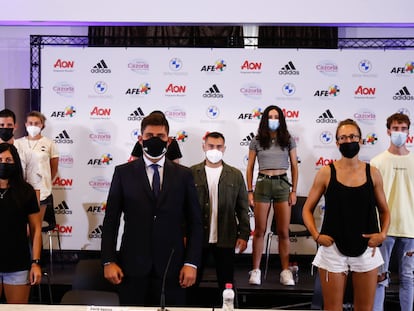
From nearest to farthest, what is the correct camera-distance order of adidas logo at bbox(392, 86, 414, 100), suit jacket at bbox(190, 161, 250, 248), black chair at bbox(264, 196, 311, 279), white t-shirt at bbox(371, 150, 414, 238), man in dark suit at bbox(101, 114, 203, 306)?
man in dark suit at bbox(101, 114, 203, 306), white t-shirt at bbox(371, 150, 414, 238), suit jacket at bbox(190, 161, 250, 248), black chair at bbox(264, 196, 311, 279), adidas logo at bbox(392, 86, 414, 100)

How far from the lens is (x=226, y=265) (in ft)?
13.3

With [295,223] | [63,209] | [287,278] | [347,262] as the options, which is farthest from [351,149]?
[63,209]

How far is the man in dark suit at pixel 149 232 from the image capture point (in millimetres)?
2812

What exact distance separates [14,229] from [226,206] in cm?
164

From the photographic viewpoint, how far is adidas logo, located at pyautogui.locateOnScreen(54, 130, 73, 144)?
5.68 metres

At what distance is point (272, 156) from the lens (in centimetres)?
470

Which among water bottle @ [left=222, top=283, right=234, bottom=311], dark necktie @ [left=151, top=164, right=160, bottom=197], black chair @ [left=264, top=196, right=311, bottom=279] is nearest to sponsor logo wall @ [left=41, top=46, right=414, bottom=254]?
black chair @ [left=264, top=196, right=311, bottom=279]

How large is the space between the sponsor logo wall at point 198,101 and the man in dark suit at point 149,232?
2780mm

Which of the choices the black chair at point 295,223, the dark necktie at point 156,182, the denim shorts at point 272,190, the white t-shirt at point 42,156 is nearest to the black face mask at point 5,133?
the white t-shirt at point 42,156

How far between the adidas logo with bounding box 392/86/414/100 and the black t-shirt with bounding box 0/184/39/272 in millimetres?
4091

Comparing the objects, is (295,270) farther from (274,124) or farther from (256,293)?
(274,124)

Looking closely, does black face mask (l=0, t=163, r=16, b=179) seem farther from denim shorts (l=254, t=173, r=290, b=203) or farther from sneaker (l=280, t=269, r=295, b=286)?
sneaker (l=280, t=269, r=295, b=286)

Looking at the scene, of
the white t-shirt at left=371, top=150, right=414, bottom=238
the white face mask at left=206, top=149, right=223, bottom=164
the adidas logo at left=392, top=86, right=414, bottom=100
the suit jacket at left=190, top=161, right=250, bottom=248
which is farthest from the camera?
the adidas logo at left=392, top=86, right=414, bottom=100

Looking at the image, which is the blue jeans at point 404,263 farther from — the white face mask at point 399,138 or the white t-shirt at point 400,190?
the white face mask at point 399,138
